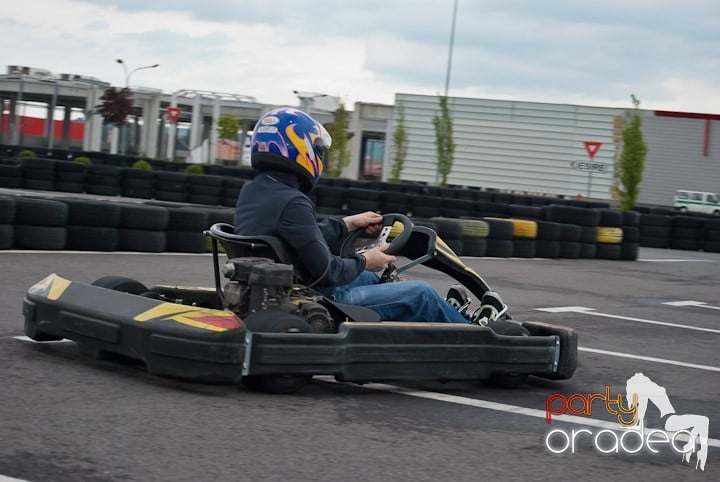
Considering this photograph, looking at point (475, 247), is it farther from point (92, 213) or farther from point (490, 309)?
point (490, 309)

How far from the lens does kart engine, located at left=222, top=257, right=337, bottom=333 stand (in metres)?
4.61

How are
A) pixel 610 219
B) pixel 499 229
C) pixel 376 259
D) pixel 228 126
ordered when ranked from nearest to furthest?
1. pixel 376 259
2. pixel 499 229
3. pixel 610 219
4. pixel 228 126

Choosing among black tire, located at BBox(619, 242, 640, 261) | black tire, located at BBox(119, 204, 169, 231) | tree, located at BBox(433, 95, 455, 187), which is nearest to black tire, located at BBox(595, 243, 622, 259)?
black tire, located at BBox(619, 242, 640, 261)

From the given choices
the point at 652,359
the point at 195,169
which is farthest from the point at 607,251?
the point at 195,169

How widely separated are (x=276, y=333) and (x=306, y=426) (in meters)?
0.55

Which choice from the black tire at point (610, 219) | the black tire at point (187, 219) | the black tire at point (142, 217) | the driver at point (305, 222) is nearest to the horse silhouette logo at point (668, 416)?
the driver at point (305, 222)

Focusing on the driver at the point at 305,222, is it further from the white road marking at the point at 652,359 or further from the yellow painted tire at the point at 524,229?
the yellow painted tire at the point at 524,229

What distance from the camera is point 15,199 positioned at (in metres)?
10.1

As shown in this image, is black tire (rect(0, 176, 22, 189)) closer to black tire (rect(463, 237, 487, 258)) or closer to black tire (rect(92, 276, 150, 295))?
black tire (rect(463, 237, 487, 258))

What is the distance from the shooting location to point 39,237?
10.3 metres

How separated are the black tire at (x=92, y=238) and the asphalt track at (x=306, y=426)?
3.94 meters

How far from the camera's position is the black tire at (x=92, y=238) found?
1070 centimetres

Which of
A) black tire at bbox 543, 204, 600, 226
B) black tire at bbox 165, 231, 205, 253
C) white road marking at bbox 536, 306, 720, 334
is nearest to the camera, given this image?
white road marking at bbox 536, 306, 720, 334

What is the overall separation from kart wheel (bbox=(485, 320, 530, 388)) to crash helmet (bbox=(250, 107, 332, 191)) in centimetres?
120
